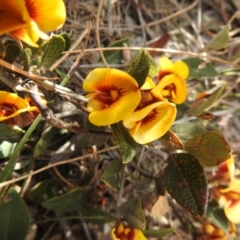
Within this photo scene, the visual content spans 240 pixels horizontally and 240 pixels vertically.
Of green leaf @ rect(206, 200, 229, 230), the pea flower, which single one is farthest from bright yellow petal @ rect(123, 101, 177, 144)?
green leaf @ rect(206, 200, 229, 230)

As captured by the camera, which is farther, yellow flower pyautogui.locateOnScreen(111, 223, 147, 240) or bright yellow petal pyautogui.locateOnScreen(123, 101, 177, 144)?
yellow flower pyautogui.locateOnScreen(111, 223, 147, 240)

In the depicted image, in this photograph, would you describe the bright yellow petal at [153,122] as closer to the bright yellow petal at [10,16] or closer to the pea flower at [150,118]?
the pea flower at [150,118]

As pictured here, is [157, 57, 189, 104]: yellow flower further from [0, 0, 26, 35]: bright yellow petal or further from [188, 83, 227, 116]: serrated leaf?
[0, 0, 26, 35]: bright yellow petal

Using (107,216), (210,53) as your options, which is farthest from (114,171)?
(210,53)

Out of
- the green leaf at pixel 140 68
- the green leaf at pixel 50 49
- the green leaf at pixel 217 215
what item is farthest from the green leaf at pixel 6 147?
the green leaf at pixel 217 215

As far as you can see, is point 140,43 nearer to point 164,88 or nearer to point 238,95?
point 238,95
